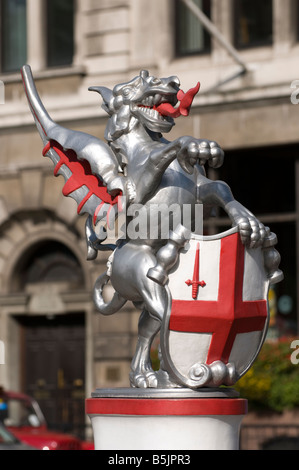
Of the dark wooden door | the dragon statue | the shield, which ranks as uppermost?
the dragon statue

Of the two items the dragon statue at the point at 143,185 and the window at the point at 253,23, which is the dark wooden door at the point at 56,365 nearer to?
the window at the point at 253,23

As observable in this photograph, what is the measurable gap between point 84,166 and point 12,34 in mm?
15768

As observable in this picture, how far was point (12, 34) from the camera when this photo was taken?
22297 mm

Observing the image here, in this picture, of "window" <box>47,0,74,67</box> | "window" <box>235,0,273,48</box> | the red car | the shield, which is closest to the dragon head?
the shield

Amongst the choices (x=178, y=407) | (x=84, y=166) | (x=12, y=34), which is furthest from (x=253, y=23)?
(x=178, y=407)

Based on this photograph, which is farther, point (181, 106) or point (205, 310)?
point (181, 106)

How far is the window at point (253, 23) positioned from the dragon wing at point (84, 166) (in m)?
12.4

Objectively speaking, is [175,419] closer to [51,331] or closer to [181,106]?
[181,106]

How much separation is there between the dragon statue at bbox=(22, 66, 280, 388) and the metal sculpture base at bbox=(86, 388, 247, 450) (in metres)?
0.16

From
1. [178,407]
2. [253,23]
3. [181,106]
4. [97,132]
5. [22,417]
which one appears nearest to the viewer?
[178,407]

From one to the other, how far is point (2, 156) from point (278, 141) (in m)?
5.68

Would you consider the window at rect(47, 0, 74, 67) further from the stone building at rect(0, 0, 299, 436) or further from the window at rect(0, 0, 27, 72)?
the window at rect(0, 0, 27, 72)

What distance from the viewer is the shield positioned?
237 inches

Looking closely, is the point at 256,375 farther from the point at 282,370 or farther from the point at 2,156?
the point at 2,156
